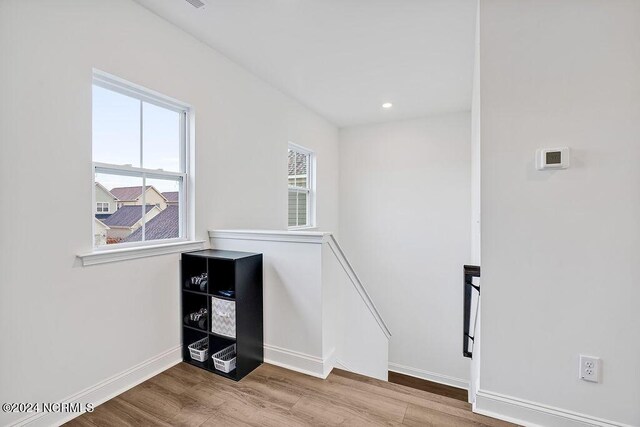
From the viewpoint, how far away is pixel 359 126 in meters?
5.22

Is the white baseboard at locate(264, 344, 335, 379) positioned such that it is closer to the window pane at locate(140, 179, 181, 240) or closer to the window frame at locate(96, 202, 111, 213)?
the window pane at locate(140, 179, 181, 240)

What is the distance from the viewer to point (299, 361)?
7.39ft

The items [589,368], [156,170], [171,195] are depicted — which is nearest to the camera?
[589,368]

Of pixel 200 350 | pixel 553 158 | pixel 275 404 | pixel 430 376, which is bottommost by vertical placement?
pixel 430 376

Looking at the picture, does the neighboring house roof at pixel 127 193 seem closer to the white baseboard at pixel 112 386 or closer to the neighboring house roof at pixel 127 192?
the neighboring house roof at pixel 127 192

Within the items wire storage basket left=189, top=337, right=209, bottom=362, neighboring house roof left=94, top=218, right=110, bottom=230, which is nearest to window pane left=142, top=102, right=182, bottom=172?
neighboring house roof left=94, top=218, right=110, bottom=230

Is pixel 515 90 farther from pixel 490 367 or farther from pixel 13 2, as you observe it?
pixel 13 2

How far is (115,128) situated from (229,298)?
1.43 metres

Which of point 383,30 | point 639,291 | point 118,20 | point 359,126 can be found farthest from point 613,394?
point 359,126

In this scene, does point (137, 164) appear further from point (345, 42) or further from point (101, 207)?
point (345, 42)

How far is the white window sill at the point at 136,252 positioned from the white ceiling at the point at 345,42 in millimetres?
1741

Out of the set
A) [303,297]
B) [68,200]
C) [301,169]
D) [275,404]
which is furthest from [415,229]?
[68,200]

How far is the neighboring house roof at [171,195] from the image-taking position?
2.44 m

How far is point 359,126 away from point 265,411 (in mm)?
4488
